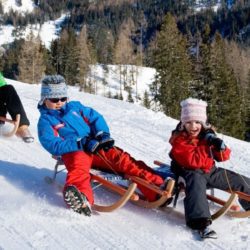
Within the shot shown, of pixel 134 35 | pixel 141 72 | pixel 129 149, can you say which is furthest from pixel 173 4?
pixel 129 149

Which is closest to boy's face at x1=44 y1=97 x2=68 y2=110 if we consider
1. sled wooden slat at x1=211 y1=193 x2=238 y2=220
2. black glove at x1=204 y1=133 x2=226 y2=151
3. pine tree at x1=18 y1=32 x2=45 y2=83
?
black glove at x1=204 y1=133 x2=226 y2=151

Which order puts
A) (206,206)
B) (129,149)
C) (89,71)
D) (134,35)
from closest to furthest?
1. (206,206)
2. (129,149)
3. (89,71)
4. (134,35)

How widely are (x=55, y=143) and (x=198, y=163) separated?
130 centimetres

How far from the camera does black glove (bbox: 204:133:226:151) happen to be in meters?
3.80

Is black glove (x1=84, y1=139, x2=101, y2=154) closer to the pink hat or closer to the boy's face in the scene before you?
the boy's face

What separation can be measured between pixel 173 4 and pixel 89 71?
8600 cm

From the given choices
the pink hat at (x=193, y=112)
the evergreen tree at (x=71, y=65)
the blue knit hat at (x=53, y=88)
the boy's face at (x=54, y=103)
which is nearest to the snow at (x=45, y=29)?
the evergreen tree at (x=71, y=65)

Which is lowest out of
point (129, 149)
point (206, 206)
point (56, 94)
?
point (129, 149)

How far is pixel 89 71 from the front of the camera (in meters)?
49.0

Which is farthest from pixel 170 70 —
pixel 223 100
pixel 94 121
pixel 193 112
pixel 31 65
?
pixel 193 112

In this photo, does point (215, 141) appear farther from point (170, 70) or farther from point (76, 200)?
point (170, 70)

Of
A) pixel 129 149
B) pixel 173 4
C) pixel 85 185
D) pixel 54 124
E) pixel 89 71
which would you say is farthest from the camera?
pixel 173 4

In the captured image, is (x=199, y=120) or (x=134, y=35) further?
(x=134, y=35)

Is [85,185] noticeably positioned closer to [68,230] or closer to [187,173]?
[68,230]
